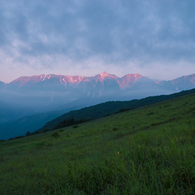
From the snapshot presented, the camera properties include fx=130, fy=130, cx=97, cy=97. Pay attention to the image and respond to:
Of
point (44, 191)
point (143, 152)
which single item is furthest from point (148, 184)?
point (44, 191)

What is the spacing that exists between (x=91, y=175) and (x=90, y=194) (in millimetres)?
363

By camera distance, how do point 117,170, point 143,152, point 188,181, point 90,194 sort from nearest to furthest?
point 188,181, point 90,194, point 117,170, point 143,152

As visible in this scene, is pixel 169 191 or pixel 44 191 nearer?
pixel 169 191

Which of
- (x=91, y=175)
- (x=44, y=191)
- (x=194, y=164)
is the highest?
(x=194, y=164)

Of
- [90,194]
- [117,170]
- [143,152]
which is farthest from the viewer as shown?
[143,152]

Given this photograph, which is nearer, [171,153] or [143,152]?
[171,153]

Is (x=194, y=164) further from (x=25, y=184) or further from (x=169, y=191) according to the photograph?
(x=25, y=184)

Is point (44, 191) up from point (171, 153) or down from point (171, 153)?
down

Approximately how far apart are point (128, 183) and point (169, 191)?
0.67 metres

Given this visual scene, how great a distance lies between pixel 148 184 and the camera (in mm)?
2080

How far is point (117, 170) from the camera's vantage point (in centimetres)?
280

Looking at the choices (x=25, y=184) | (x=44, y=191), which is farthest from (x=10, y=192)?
(x=44, y=191)

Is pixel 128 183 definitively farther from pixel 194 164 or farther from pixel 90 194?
pixel 194 164

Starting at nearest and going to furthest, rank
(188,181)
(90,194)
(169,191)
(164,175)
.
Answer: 1. (169,191)
2. (188,181)
3. (164,175)
4. (90,194)
